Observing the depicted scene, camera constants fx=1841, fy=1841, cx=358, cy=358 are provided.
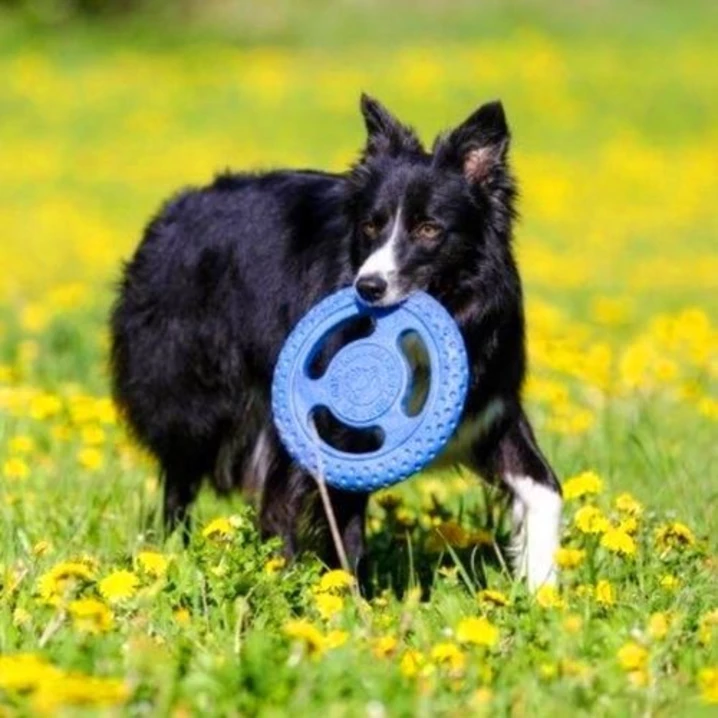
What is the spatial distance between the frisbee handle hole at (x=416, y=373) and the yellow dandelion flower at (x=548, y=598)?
3.57ft

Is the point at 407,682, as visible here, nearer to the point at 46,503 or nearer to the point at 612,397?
the point at 46,503

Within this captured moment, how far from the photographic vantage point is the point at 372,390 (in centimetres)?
538

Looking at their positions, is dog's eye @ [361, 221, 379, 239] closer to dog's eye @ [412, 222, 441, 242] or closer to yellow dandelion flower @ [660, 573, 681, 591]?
dog's eye @ [412, 222, 441, 242]

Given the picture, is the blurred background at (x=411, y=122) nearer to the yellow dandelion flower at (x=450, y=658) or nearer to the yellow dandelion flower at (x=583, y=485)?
the yellow dandelion flower at (x=583, y=485)

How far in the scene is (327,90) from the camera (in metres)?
24.8

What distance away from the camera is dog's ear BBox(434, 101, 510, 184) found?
17.9ft

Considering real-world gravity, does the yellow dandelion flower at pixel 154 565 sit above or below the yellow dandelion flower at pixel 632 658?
above

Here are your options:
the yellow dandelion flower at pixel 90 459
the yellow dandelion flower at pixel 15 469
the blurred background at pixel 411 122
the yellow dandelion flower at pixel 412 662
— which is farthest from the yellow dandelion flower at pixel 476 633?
the blurred background at pixel 411 122

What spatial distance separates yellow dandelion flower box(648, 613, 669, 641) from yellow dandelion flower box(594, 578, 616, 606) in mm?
336

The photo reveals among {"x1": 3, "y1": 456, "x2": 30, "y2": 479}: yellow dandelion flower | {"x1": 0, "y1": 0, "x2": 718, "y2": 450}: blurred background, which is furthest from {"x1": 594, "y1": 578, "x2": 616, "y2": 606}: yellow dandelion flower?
{"x1": 0, "y1": 0, "x2": 718, "y2": 450}: blurred background

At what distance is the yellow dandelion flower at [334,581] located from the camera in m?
4.62

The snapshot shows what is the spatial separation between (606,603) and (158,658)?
1410 millimetres

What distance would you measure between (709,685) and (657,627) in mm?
374

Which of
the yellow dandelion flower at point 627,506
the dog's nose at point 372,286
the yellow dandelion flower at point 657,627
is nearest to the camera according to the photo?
the yellow dandelion flower at point 657,627
